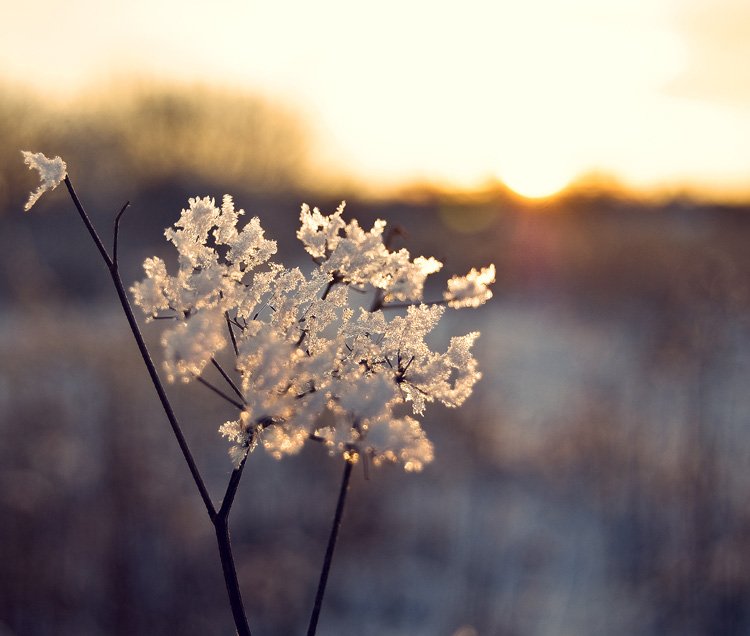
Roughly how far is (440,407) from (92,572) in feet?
10.6

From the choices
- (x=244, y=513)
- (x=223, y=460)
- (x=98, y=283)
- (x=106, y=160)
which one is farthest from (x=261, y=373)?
(x=106, y=160)

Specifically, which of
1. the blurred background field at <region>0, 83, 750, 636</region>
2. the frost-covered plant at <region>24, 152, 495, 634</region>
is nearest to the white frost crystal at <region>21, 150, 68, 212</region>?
the frost-covered plant at <region>24, 152, 495, 634</region>

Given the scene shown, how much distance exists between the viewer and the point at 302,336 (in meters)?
0.69

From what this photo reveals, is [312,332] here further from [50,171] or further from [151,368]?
[50,171]

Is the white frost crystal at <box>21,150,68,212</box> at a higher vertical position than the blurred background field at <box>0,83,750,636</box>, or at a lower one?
lower

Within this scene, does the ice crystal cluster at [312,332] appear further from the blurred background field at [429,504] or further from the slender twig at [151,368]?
the blurred background field at [429,504]

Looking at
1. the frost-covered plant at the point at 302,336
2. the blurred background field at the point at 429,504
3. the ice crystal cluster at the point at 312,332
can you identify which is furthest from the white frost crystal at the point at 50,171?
the blurred background field at the point at 429,504

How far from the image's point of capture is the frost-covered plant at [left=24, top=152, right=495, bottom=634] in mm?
599

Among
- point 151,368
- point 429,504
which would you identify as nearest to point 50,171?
point 151,368

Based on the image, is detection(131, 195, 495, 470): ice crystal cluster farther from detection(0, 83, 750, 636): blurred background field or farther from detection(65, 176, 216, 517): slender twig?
detection(0, 83, 750, 636): blurred background field

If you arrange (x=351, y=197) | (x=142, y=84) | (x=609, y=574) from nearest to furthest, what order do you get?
(x=609, y=574) < (x=142, y=84) < (x=351, y=197)

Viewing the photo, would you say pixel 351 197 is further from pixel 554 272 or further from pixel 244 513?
pixel 244 513

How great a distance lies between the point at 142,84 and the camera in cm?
1812

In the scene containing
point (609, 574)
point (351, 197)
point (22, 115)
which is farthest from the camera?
point (351, 197)
